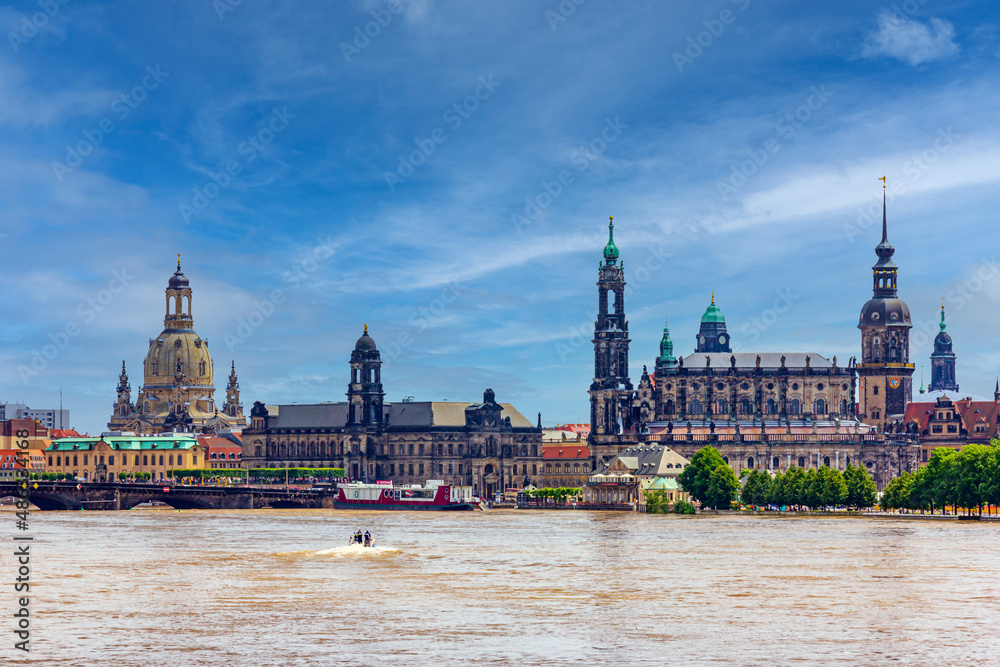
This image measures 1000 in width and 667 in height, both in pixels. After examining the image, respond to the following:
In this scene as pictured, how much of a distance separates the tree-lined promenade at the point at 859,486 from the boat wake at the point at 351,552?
2273 inches

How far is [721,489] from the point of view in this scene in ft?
570

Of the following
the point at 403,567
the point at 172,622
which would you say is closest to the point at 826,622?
the point at 172,622

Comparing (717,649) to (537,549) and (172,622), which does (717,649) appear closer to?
(172,622)

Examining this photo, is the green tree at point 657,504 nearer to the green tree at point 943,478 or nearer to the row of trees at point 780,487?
the row of trees at point 780,487

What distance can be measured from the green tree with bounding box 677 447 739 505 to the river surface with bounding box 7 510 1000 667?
192 feet

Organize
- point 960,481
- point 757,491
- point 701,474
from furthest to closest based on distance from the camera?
point 701,474, point 757,491, point 960,481

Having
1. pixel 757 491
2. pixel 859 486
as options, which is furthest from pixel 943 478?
pixel 757 491

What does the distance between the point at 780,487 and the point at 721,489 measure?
7.06 m

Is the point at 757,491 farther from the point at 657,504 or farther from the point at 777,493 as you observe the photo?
the point at 657,504

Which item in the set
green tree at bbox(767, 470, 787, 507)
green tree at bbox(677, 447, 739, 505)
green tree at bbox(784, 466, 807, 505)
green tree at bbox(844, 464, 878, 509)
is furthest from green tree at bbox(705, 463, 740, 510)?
green tree at bbox(844, 464, 878, 509)

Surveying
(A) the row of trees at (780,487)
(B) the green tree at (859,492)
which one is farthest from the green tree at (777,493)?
(B) the green tree at (859,492)

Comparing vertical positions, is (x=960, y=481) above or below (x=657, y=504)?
above

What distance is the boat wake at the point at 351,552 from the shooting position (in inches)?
3661

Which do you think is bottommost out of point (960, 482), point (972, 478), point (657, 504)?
point (657, 504)
